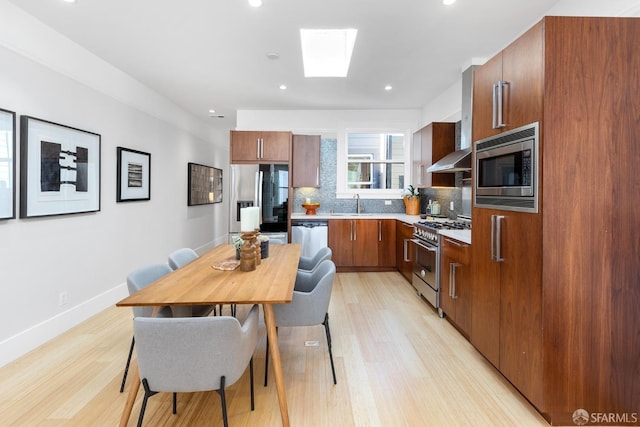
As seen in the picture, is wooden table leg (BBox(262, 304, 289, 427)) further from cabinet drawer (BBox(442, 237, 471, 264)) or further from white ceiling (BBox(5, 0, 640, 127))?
white ceiling (BBox(5, 0, 640, 127))

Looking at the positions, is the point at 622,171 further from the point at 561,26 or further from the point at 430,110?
the point at 430,110

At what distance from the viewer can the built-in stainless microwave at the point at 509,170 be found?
1.79m

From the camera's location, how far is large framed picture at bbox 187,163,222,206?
19.5 ft

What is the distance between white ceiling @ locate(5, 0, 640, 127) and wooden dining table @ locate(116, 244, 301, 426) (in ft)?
6.55

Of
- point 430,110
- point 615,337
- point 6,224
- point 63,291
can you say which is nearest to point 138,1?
point 6,224

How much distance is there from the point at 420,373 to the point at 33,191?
327 cm

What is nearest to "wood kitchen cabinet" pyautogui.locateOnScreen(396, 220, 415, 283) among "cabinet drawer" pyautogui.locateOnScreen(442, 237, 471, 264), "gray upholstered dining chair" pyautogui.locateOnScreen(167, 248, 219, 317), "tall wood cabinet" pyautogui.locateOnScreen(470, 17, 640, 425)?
"cabinet drawer" pyautogui.locateOnScreen(442, 237, 471, 264)

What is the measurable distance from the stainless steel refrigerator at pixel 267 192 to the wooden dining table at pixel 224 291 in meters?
2.38

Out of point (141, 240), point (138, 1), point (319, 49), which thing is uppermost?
point (319, 49)

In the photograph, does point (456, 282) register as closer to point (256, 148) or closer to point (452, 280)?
Answer: point (452, 280)

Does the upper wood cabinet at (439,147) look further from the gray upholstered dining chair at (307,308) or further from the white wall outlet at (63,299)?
the white wall outlet at (63,299)

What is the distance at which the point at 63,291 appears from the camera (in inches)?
121

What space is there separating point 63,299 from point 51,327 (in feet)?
0.85
